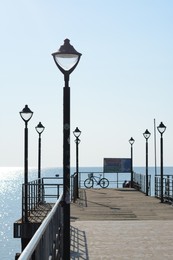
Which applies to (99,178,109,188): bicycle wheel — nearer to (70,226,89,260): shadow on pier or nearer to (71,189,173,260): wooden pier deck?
(71,189,173,260): wooden pier deck

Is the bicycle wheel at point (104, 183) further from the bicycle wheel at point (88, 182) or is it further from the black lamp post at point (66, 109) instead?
the black lamp post at point (66, 109)

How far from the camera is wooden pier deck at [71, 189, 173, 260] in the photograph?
37.4ft

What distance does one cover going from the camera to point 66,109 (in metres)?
9.33

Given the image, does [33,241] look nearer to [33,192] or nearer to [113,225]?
[113,225]

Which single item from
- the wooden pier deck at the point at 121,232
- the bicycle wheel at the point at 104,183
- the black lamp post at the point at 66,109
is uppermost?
the black lamp post at the point at 66,109

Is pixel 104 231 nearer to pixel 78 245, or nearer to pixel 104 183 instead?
pixel 78 245

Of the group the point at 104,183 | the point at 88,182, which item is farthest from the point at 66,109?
the point at 88,182

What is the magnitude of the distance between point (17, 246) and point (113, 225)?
8145cm

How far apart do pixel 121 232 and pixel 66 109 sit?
20.3 ft

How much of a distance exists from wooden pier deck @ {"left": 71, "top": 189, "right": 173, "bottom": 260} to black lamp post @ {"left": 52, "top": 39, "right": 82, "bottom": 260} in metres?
1.84

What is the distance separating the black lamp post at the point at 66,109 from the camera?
29.3 feet

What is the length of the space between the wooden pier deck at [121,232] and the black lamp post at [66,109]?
72.4 inches

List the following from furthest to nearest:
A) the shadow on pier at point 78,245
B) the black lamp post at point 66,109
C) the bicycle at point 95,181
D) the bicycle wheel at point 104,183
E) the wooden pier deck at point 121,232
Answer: the bicycle wheel at point 104,183
the bicycle at point 95,181
the wooden pier deck at point 121,232
the shadow on pier at point 78,245
the black lamp post at point 66,109

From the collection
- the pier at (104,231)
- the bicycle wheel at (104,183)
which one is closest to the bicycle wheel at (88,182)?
the bicycle wheel at (104,183)
